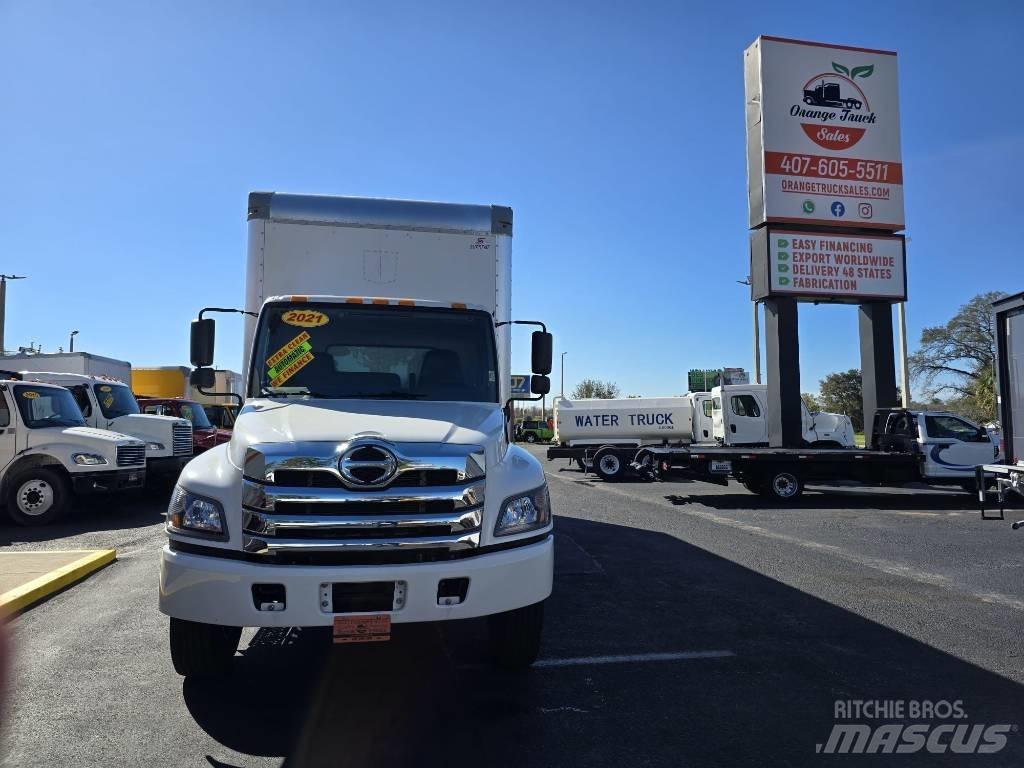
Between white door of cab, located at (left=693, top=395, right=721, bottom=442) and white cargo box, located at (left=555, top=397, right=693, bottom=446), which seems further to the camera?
white door of cab, located at (left=693, top=395, right=721, bottom=442)

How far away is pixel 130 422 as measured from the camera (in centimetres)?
1342

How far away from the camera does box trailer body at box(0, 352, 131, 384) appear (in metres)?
17.1

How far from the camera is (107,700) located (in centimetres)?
389

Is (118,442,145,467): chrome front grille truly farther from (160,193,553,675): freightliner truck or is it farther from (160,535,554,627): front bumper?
(160,535,554,627): front bumper

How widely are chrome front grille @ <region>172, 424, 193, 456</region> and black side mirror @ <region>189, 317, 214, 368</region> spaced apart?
905cm

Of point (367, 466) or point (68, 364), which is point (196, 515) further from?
point (68, 364)

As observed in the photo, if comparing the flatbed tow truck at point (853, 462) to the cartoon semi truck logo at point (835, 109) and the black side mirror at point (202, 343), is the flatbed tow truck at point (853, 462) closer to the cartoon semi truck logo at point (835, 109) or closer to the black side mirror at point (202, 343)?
the cartoon semi truck logo at point (835, 109)

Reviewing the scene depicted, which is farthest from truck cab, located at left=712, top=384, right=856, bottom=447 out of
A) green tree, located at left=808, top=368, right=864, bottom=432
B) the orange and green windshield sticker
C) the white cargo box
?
green tree, located at left=808, top=368, right=864, bottom=432

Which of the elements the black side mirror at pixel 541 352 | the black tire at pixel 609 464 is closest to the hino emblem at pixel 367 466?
the black side mirror at pixel 541 352

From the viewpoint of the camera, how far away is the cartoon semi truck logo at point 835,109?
17.2 metres

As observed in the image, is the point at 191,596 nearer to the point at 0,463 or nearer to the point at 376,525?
the point at 376,525

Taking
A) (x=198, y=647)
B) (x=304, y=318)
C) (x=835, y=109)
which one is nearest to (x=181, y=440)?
(x=304, y=318)

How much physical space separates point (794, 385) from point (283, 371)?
48.2ft

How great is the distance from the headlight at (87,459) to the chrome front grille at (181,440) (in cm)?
295
